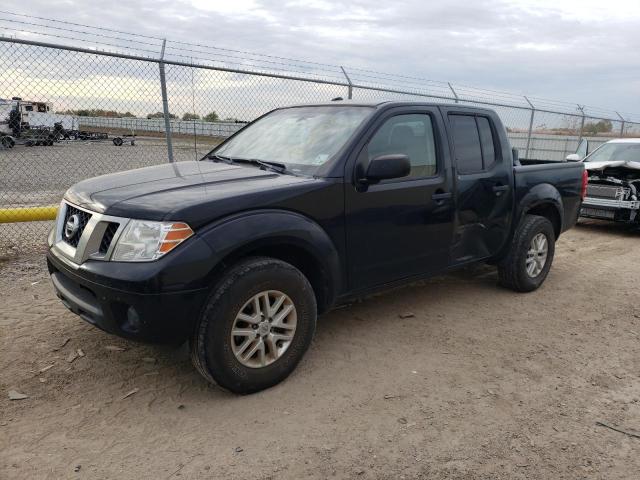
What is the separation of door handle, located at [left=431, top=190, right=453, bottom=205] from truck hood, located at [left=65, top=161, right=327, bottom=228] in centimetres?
111

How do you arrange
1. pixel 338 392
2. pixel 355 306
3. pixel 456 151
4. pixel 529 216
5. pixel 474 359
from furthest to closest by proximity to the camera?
pixel 529 216 < pixel 355 306 < pixel 456 151 < pixel 474 359 < pixel 338 392

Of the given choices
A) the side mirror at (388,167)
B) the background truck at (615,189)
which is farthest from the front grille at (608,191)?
the side mirror at (388,167)

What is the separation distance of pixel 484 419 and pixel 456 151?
228 centimetres

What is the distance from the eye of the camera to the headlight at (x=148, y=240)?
9.11ft

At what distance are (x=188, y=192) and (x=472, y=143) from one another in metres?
2.71

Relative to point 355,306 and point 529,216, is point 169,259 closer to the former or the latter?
point 355,306

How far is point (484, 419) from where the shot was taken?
3.03m

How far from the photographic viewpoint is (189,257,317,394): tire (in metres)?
2.92

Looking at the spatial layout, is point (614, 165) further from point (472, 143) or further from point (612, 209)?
point (472, 143)

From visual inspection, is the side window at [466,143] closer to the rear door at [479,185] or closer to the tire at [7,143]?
the rear door at [479,185]

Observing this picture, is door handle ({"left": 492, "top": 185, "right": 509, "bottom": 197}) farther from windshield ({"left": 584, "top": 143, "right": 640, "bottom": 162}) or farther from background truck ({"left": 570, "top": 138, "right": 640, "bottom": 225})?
windshield ({"left": 584, "top": 143, "right": 640, "bottom": 162})

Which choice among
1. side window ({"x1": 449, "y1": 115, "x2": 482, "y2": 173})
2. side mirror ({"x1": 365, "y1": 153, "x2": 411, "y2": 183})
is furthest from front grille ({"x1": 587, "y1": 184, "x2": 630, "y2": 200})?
side mirror ({"x1": 365, "y1": 153, "x2": 411, "y2": 183})

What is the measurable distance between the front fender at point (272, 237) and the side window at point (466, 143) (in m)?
1.64

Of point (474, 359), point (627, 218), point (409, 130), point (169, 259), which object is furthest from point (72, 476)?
point (627, 218)
